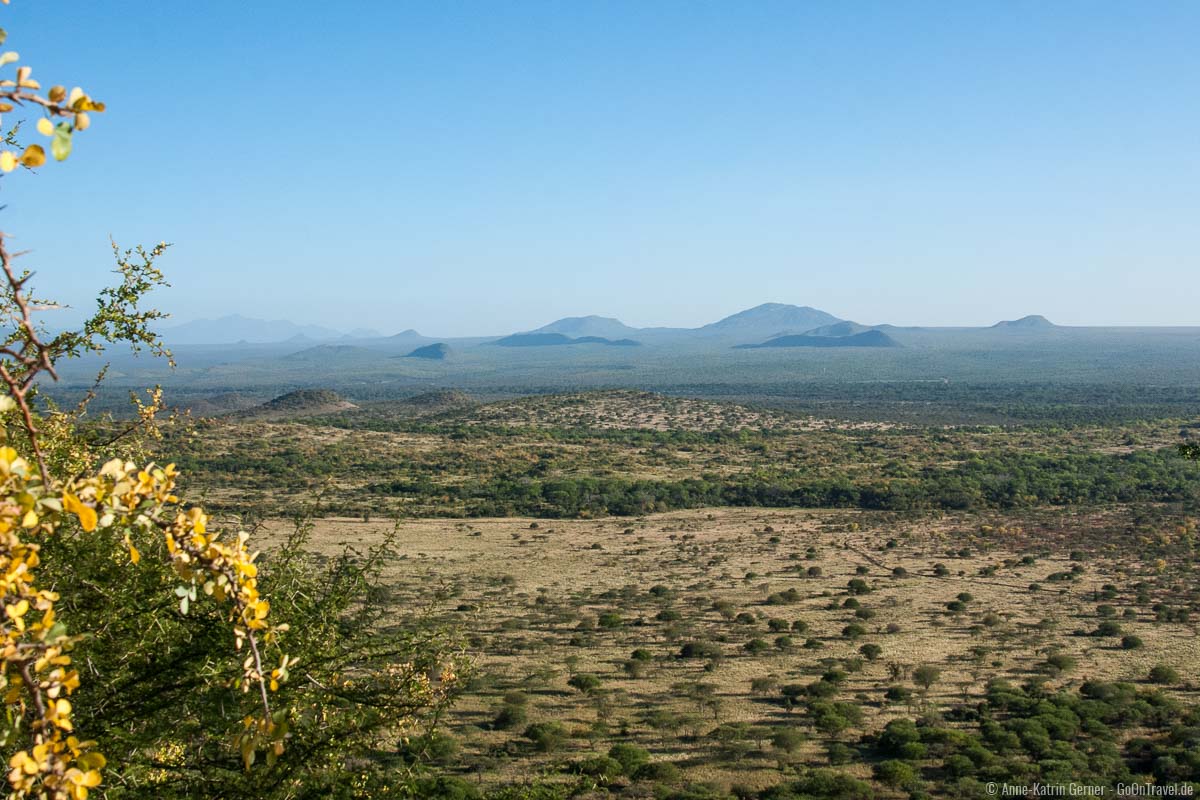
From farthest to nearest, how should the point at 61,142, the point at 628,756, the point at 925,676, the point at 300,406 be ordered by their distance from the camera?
the point at 300,406 < the point at 925,676 < the point at 628,756 < the point at 61,142

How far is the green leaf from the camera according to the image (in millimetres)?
2017

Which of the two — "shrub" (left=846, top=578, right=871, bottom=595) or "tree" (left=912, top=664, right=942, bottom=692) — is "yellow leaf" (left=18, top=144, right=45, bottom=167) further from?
"shrub" (left=846, top=578, right=871, bottom=595)

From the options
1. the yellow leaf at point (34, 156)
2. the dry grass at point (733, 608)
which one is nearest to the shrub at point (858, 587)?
the dry grass at point (733, 608)

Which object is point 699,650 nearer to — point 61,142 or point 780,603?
point 780,603

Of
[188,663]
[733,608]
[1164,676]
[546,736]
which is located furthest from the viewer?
[733,608]

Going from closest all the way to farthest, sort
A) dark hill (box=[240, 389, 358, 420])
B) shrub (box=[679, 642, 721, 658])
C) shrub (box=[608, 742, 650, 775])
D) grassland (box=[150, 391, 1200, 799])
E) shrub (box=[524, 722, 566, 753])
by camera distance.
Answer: shrub (box=[608, 742, 650, 775]) → grassland (box=[150, 391, 1200, 799]) → shrub (box=[524, 722, 566, 753]) → shrub (box=[679, 642, 721, 658]) → dark hill (box=[240, 389, 358, 420])

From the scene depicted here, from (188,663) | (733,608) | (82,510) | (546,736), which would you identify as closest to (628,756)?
(546,736)

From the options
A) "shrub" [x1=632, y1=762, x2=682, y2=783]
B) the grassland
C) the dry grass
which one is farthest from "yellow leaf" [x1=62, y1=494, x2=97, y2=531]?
"shrub" [x1=632, y1=762, x2=682, y2=783]

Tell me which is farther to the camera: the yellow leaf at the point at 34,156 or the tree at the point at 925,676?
the tree at the point at 925,676

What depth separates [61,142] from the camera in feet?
6.75

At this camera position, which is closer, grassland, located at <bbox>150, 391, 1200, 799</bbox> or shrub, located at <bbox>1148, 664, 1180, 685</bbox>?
grassland, located at <bbox>150, 391, 1200, 799</bbox>

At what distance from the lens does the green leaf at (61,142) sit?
202cm

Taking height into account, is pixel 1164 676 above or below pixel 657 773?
below

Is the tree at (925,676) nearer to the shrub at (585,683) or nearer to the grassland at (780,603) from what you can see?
the grassland at (780,603)
